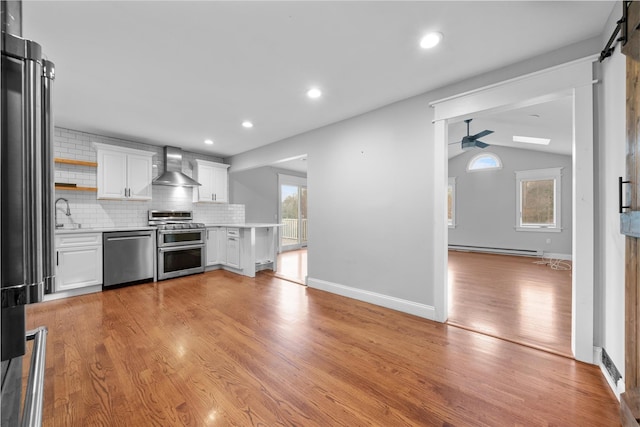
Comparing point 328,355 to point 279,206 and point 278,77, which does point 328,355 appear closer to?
point 278,77

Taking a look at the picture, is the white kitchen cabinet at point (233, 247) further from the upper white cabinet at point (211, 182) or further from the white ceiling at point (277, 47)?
the white ceiling at point (277, 47)

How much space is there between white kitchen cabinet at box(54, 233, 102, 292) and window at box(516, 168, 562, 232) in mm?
8879

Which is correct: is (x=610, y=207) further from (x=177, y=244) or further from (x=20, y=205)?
(x=177, y=244)

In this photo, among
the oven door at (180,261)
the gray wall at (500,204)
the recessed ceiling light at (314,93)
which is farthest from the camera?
the gray wall at (500,204)

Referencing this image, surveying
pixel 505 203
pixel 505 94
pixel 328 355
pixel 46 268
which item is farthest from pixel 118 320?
pixel 505 203

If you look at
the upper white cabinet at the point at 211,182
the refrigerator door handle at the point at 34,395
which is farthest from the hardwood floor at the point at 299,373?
the upper white cabinet at the point at 211,182

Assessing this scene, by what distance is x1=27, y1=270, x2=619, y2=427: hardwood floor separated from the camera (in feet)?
4.93

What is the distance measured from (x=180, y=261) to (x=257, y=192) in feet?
9.46

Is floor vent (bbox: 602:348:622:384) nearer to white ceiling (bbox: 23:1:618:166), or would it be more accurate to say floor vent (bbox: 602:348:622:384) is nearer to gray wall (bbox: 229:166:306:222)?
white ceiling (bbox: 23:1:618:166)

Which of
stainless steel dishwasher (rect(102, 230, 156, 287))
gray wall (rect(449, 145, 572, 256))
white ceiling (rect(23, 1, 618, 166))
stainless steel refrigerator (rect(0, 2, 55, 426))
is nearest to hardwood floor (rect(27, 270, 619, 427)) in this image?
stainless steel dishwasher (rect(102, 230, 156, 287))

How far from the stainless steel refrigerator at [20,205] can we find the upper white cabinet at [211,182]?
5.23 metres

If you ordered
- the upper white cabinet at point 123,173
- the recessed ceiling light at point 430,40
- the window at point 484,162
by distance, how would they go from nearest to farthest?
1. the recessed ceiling light at point 430,40
2. the upper white cabinet at point 123,173
3. the window at point 484,162

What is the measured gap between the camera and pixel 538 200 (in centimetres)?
662

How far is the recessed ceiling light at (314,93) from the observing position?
2.79 m
